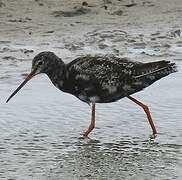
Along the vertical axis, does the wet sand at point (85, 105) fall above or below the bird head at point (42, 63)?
below

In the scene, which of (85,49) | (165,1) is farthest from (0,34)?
(165,1)

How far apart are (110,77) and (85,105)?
43.8 inches

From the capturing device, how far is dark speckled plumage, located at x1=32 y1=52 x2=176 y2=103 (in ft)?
24.6

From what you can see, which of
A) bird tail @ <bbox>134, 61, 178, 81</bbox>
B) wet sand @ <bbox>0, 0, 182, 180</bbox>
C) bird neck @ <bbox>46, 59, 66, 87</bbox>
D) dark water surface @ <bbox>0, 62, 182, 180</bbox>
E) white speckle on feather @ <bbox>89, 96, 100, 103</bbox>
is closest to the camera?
dark water surface @ <bbox>0, 62, 182, 180</bbox>

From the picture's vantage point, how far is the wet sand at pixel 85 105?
257 inches

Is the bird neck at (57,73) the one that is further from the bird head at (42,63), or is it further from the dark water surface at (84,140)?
the dark water surface at (84,140)

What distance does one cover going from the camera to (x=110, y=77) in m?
7.55

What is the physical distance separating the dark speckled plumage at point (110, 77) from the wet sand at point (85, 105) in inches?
14.0

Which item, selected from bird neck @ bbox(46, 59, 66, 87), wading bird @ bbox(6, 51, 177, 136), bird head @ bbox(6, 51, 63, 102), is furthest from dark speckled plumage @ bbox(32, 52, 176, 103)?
bird head @ bbox(6, 51, 63, 102)

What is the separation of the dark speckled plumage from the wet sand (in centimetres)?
35

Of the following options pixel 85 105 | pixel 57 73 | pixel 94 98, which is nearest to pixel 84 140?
pixel 94 98

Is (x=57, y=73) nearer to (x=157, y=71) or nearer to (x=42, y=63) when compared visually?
(x=42, y=63)

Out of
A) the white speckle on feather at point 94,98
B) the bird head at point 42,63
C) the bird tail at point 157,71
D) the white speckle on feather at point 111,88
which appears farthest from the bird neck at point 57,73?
the bird tail at point 157,71

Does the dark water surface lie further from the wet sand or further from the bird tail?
the bird tail
